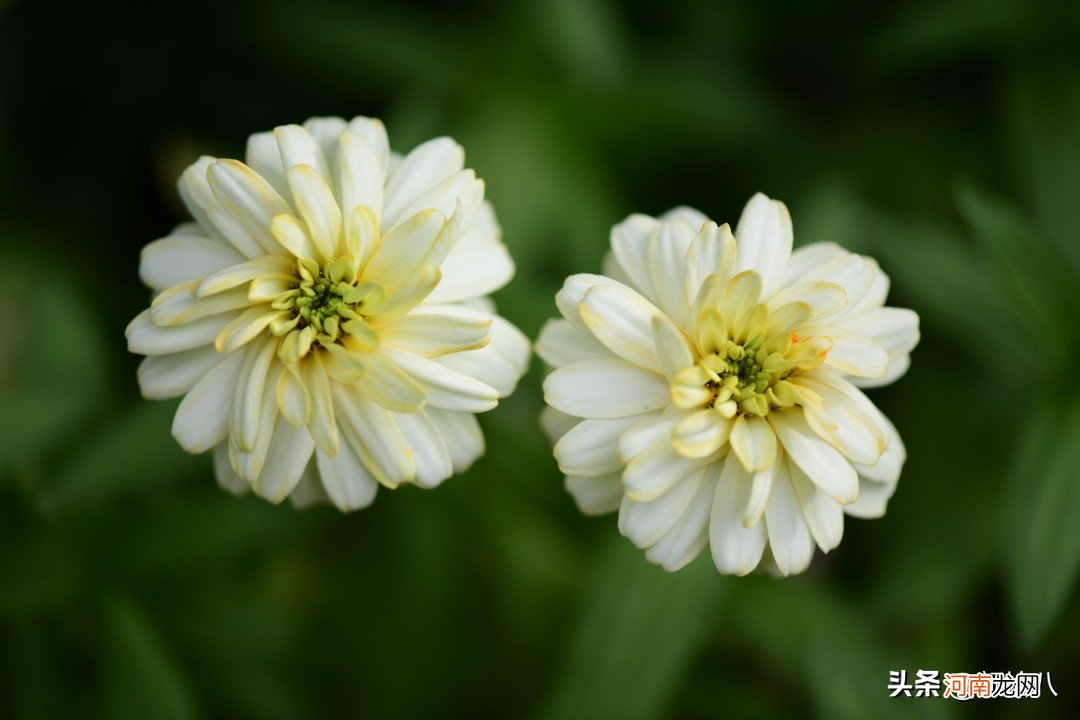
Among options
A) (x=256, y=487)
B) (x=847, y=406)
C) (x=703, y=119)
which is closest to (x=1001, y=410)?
(x=703, y=119)

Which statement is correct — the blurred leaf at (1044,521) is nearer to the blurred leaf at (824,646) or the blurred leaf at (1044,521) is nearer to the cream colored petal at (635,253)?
the blurred leaf at (824,646)

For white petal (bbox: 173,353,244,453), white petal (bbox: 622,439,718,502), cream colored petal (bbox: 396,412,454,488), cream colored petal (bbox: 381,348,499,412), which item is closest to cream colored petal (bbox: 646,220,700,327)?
white petal (bbox: 622,439,718,502)

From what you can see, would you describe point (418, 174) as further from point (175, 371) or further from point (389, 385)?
point (175, 371)

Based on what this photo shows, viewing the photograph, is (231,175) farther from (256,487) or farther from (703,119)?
(703,119)

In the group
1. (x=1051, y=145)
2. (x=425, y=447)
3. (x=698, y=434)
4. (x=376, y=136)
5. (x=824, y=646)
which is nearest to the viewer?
(x=698, y=434)

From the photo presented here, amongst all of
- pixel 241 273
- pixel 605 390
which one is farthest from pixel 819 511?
pixel 241 273

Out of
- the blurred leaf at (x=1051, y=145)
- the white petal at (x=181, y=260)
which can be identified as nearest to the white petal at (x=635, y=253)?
the white petal at (x=181, y=260)

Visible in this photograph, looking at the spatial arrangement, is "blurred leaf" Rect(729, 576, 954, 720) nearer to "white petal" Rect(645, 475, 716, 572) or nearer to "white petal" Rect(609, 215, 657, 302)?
"white petal" Rect(645, 475, 716, 572)
